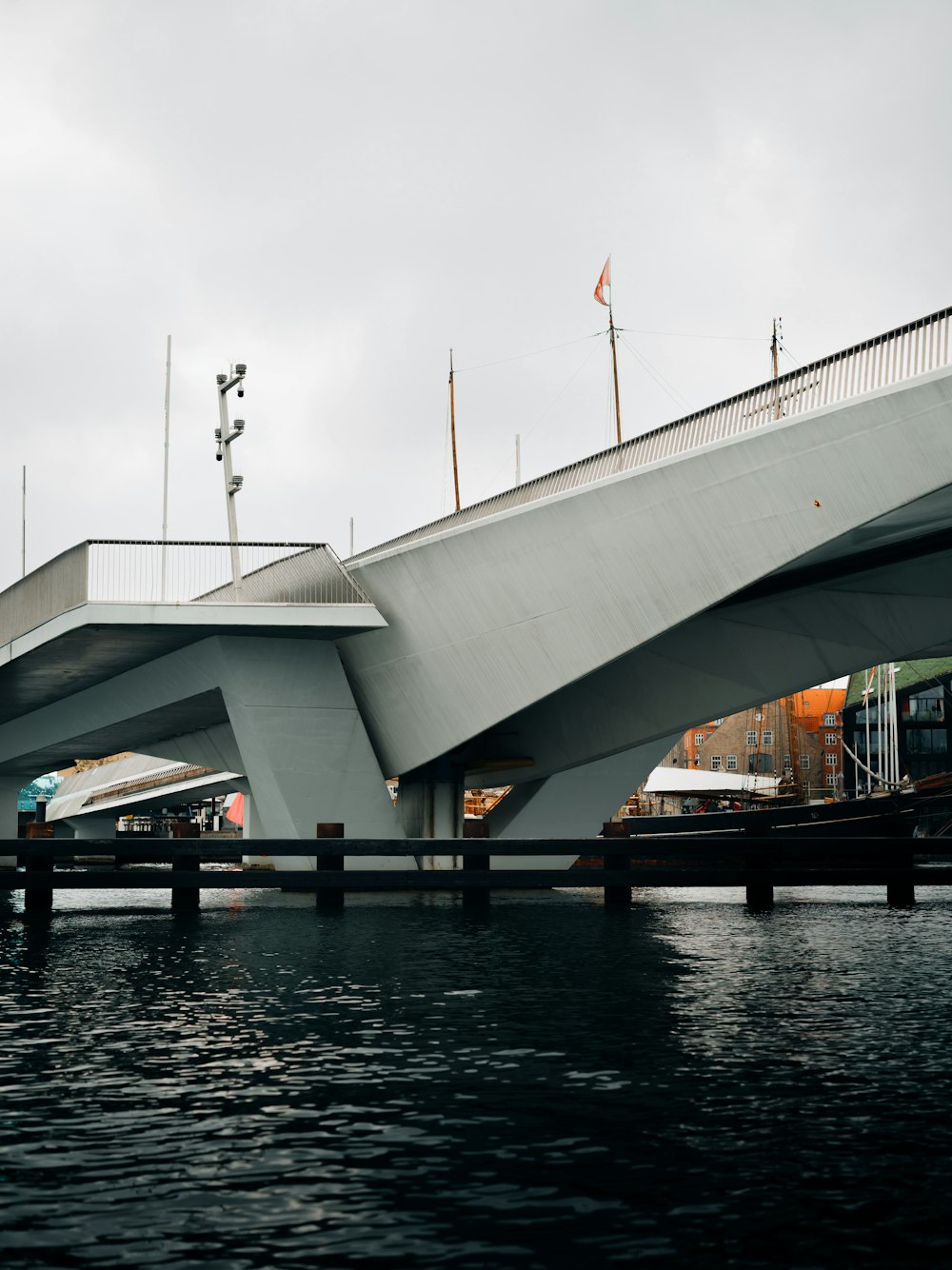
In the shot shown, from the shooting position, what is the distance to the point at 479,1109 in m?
9.20

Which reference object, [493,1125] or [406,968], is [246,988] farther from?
[493,1125]

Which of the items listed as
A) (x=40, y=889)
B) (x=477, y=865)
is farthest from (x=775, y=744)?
(x=40, y=889)

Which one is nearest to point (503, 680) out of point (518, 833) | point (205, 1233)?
point (518, 833)

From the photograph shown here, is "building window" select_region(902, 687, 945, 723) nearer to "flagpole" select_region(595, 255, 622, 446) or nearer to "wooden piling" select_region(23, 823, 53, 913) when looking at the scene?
"flagpole" select_region(595, 255, 622, 446)

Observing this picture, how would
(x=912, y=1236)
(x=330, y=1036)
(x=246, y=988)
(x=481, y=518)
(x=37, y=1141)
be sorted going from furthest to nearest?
(x=481, y=518) < (x=246, y=988) < (x=330, y=1036) < (x=37, y=1141) < (x=912, y=1236)

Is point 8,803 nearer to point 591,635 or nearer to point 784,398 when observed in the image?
point 591,635

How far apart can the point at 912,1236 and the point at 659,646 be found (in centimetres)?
2672

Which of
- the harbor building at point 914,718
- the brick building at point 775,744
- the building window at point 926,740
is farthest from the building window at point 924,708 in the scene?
the brick building at point 775,744

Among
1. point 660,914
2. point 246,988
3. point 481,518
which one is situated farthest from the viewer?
point 481,518

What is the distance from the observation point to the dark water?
6613mm

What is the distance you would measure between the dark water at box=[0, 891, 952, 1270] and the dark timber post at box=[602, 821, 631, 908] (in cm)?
683

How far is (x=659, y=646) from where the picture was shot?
108ft

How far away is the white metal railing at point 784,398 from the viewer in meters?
23.1

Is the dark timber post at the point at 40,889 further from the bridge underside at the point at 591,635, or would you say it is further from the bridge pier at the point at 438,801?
the bridge pier at the point at 438,801
